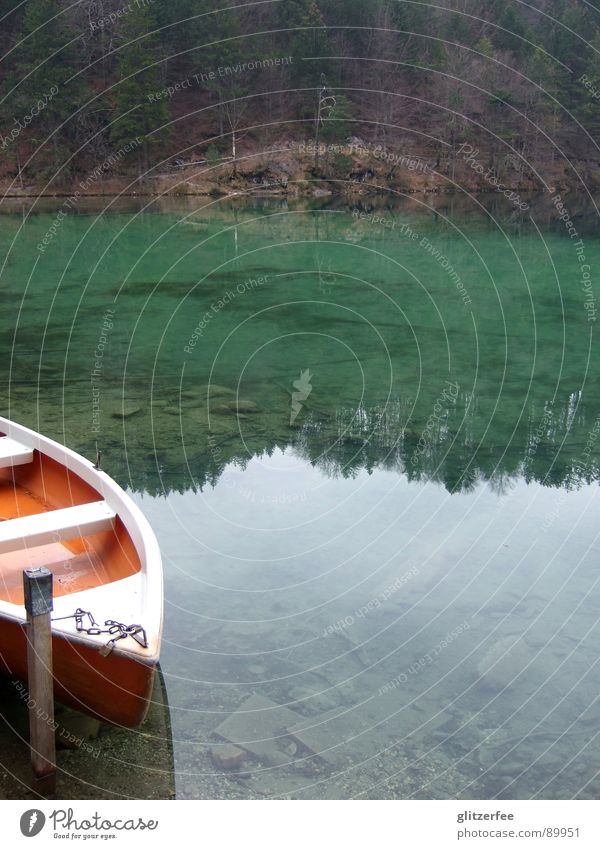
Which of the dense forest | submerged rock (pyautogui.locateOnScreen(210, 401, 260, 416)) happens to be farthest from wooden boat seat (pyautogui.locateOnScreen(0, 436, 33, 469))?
the dense forest

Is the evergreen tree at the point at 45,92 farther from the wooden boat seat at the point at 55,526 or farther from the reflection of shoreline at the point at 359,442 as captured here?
the wooden boat seat at the point at 55,526

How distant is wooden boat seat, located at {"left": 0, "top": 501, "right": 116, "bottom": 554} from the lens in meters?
5.75

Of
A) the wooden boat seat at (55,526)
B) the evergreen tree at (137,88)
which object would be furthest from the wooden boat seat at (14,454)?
the evergreen tree at (137,88)

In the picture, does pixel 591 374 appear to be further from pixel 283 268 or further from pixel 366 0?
pixel 366 0

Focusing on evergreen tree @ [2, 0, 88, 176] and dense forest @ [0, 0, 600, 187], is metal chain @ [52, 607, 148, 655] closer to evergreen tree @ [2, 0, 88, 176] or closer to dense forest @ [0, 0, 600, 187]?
dense forest @ [0, 0, 600, 187]

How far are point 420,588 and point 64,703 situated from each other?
3051 millimetres

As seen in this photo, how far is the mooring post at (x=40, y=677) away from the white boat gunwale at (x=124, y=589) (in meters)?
0.16

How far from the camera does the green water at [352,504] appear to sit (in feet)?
17.1

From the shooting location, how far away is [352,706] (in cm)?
548

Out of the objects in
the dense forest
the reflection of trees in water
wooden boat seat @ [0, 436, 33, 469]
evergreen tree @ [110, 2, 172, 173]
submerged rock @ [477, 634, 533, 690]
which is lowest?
submerged rock @ [477, 634, 533, 690]

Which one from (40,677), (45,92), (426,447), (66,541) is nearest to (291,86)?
(45,92)

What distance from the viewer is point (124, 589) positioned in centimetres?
514

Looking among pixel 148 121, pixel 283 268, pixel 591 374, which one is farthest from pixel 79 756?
pixel 148 121

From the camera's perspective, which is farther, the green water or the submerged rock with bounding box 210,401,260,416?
the submerged rock with bounding box 210,401,260,416
